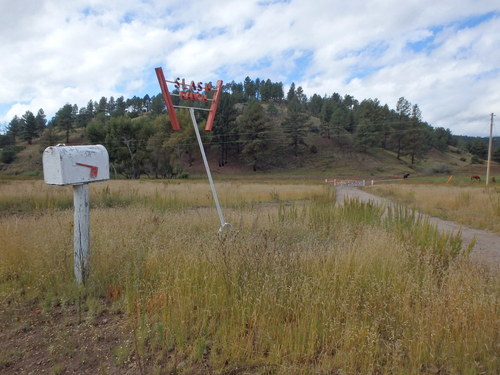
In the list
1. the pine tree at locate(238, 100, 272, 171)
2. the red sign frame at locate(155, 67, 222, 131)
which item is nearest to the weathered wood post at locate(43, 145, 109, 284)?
the red sign frame at locate(155, 67, 222, 131)

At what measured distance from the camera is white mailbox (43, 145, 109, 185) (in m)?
3.20

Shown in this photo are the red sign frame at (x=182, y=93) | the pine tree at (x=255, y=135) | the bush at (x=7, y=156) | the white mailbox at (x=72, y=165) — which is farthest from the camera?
the pine tree at (x=255, y=135)

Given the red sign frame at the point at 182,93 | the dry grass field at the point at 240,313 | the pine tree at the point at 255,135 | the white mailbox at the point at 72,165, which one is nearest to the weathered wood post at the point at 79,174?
the white mailbox at the point at 72,165

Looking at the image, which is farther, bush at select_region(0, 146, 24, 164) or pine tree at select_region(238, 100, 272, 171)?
pine tree at select_region(238, 100, 272, 171)

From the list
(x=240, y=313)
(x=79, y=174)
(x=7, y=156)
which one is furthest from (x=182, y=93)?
(x=7, y=156)

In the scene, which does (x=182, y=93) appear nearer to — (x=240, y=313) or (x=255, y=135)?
(x=240, y=313)

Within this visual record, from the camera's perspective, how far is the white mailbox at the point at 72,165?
10.5 ft

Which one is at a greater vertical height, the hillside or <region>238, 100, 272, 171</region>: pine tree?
<region>238, 100, 272, 171</region>: pine tree

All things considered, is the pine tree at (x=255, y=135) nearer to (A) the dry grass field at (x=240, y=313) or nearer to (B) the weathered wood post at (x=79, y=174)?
(B) the weathered wood post at (x=79, y=174)

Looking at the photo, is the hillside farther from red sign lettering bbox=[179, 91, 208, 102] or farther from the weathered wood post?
the weathered wood post

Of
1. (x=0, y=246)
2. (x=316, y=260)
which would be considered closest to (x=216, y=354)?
(x=316, y=260)

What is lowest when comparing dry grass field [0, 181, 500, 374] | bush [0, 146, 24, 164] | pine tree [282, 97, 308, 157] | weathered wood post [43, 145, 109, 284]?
dry grass field [0, 181, 500, 374]

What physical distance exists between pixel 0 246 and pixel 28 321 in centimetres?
171

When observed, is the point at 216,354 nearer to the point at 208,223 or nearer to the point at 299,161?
the point at 208,223
